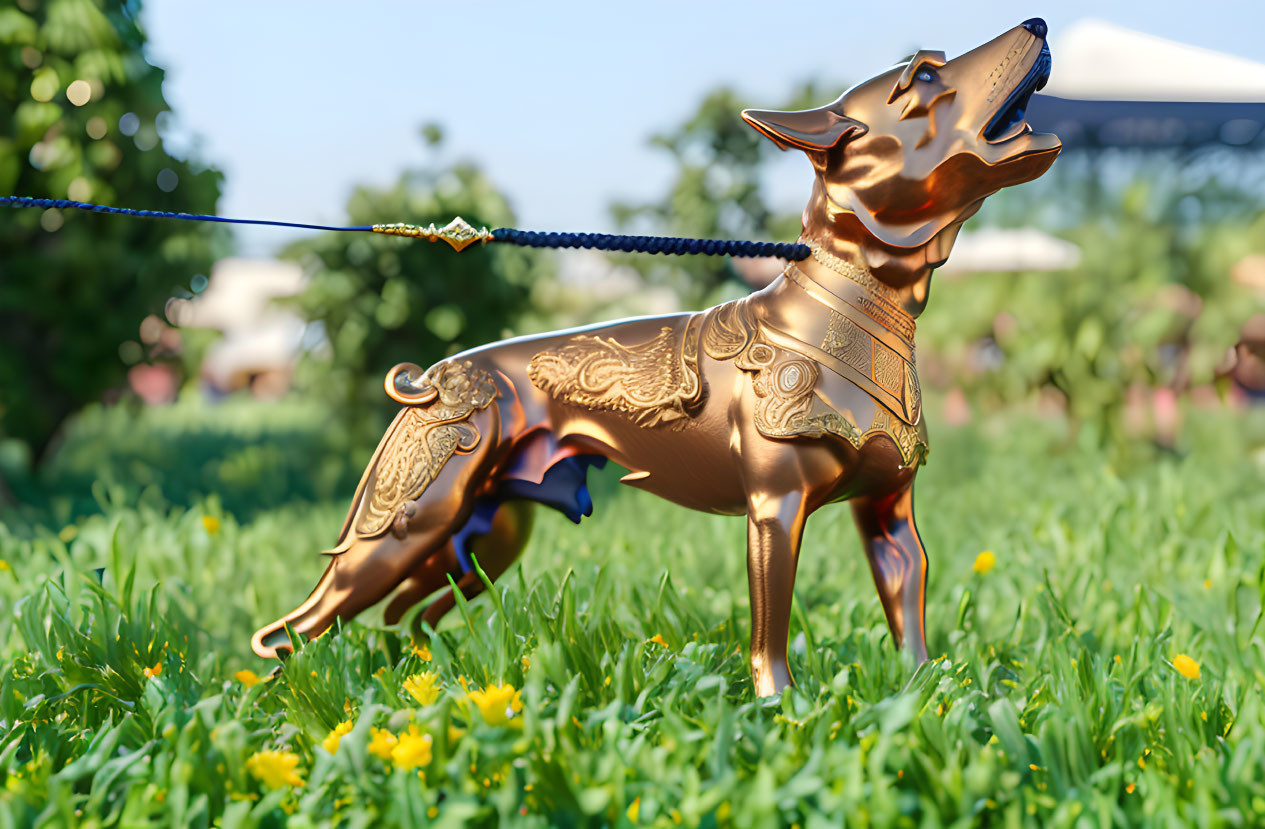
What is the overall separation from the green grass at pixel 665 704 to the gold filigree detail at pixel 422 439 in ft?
1.00

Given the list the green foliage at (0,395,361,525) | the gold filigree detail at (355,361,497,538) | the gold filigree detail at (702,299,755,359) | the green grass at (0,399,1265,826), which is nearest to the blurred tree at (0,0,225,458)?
the green foliage at (0,395,361,525)

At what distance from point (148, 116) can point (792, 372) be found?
5595 mm

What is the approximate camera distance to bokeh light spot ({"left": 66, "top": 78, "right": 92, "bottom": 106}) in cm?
550

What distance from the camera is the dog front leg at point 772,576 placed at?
73.9 inches

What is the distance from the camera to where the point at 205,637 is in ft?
9.77

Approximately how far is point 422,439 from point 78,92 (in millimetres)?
4958

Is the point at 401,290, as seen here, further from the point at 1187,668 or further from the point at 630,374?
the point at 1187,668

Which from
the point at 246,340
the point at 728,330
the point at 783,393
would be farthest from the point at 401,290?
the point at 246,340

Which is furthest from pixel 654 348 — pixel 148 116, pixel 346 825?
pixel 148 116

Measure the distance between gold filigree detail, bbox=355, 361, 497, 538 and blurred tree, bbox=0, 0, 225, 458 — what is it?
450 cm

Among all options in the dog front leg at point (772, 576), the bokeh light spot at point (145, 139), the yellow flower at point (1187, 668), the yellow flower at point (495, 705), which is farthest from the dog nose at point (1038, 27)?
the bokeh light spot at point (145, 139)

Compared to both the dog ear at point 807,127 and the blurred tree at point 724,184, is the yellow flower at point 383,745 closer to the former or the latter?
the dog ear at point 807,127

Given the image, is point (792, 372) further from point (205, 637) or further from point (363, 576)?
point (205, 637)

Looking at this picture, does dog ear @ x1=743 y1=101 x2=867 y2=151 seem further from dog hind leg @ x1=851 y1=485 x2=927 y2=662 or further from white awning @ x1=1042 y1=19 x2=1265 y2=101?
white awning @ x1=1042 y1=19 x2=1265 y2=101
